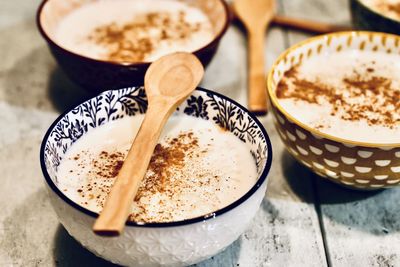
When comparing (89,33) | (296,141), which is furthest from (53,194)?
(89,33)

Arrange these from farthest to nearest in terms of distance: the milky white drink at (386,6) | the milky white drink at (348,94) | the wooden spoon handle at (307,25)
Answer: the wooden spoon handle at (307,25) < the milky white drink at (386,6) < the milky white drink at (348,94)

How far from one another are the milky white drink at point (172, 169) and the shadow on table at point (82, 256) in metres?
0.11

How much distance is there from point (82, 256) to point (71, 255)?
0.06 feet

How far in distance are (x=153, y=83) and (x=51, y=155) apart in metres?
0.21

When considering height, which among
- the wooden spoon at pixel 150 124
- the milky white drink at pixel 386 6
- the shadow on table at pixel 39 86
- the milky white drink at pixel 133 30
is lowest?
Result: the shadow on table at pixel 39 86

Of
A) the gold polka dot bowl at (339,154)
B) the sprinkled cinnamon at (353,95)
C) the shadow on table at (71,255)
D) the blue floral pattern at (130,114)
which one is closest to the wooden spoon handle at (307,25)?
the sprinkled cinnamon at (353,95)

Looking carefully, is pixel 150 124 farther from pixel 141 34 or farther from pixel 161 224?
pixel 141 34

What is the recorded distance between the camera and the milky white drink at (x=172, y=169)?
77 cm

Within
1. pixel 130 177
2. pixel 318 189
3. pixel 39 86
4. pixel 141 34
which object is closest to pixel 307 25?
pixel 141 34

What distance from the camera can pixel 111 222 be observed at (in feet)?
2.09

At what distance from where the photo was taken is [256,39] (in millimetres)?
1341

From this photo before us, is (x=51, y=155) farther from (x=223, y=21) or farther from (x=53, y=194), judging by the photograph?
(x=223, y=21)

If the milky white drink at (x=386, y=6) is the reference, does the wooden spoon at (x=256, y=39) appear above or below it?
below

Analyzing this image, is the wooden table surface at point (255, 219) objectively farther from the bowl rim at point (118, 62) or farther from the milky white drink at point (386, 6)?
the milky white drink at point (386, 6)
